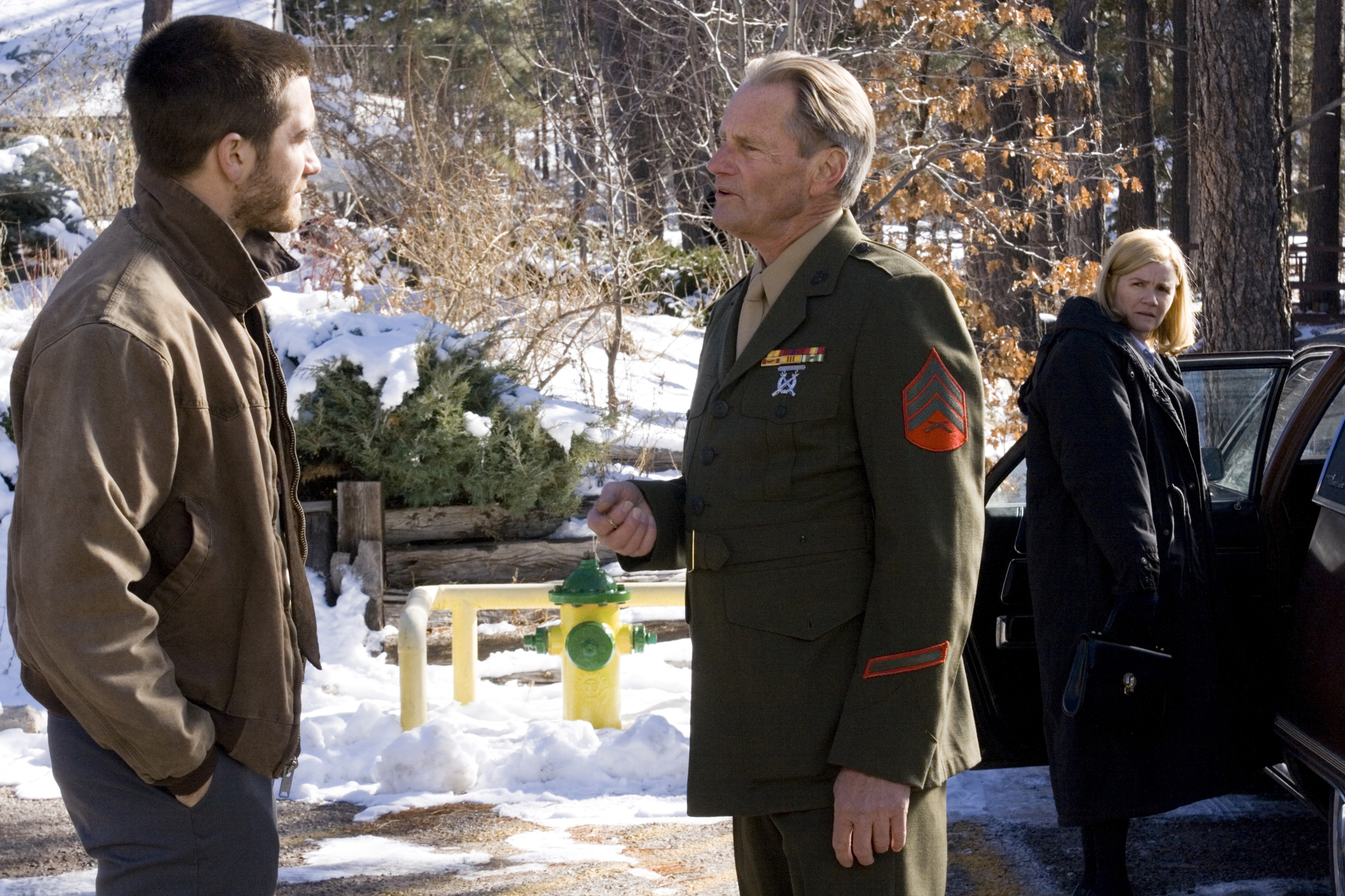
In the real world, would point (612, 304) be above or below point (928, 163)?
below

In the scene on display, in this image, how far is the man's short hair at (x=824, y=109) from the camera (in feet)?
7.50

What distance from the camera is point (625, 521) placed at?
7.86 ft

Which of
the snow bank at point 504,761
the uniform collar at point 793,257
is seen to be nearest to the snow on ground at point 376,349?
the snow bank at point 504,761

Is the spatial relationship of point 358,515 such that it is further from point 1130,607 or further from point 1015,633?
point 1130,607

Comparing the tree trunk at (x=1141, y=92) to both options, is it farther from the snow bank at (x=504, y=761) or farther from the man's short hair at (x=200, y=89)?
the man's short hair at (x=200, y=89)

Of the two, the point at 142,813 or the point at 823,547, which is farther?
the point at 823,547

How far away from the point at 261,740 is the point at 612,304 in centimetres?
865

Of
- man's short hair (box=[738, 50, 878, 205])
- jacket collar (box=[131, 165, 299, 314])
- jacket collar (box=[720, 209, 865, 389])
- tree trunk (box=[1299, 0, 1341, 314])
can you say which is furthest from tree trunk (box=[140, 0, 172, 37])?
tree trunk (box=[1299, 0, 1341, 314])

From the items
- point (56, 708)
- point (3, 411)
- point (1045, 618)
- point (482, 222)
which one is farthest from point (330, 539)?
point (56, 708)

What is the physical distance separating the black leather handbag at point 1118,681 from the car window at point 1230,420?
1.09 m

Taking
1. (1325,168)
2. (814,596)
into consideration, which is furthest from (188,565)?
(1325,168)

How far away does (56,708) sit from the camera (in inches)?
80.1

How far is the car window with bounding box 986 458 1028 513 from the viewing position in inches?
178

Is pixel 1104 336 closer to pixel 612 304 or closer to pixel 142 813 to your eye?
pixel 142 813
